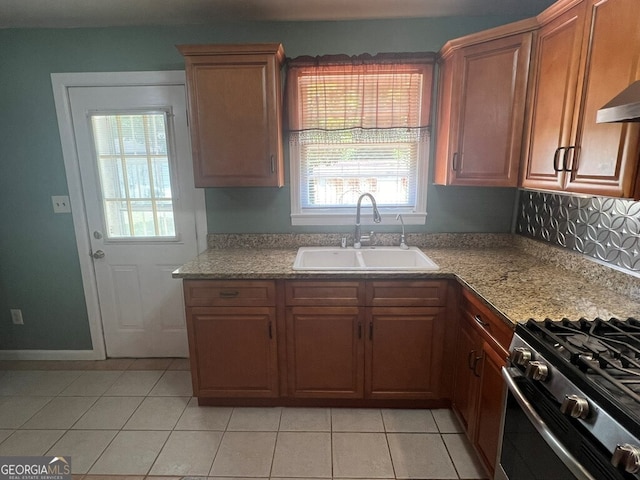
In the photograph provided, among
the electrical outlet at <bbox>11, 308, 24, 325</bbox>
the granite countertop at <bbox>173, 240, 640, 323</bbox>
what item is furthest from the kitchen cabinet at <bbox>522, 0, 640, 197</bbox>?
the electrical outlet at <bbox>11, 308, 24, 325</bbox>

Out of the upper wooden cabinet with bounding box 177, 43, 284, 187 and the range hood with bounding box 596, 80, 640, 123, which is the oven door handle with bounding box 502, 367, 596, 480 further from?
the upper wooden cabinet with bounding box 177, 43, 284, 187

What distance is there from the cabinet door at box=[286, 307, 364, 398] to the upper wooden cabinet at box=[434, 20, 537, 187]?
110 centimetres

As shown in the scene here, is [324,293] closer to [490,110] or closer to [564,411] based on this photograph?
[564,411]

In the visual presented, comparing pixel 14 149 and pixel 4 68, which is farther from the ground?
pixel 4 68

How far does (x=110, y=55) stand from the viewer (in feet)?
7.51

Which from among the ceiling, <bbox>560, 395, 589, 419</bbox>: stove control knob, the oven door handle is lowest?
the oven door handle

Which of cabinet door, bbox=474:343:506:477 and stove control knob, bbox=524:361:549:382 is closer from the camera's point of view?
stove control knob, bbox=524:361:549:382

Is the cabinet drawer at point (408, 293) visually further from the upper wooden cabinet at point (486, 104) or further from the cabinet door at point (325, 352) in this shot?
the upper wooden cabinet at point (486, 104)

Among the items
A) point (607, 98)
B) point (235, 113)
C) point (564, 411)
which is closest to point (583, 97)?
point (607, 98)

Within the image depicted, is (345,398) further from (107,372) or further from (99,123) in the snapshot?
(99,123)

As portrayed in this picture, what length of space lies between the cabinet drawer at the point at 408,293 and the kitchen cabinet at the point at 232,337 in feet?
1.95

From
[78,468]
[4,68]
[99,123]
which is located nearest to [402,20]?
[99,123]

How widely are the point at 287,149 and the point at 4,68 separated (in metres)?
2.01

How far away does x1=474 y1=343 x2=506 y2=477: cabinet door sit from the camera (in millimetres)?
1444
